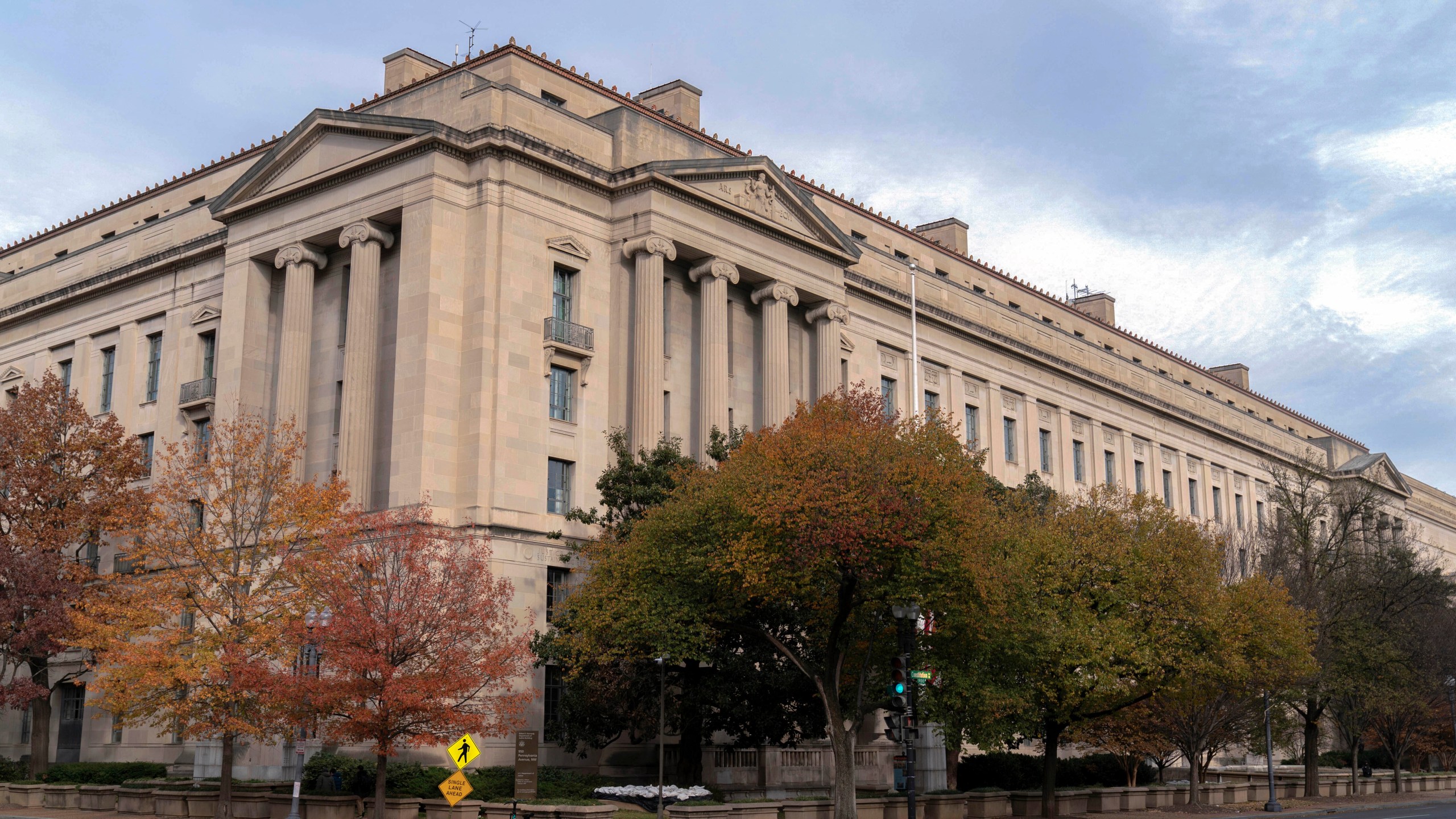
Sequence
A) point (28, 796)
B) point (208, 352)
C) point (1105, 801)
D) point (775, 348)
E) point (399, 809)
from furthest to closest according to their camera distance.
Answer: point (208, 352) < point (775, 348) < point (1105, 801) < point (28, 796) < point (399, 809)

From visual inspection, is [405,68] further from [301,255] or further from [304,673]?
[304,673]

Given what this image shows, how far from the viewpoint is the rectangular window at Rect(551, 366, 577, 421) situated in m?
48.6

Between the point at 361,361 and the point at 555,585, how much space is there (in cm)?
1028

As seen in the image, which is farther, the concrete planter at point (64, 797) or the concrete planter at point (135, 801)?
the concrete planter at point (64, 797)

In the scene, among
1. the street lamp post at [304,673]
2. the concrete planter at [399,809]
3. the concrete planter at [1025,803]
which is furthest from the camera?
the concrete planter at [1025,803]

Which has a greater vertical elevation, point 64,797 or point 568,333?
point 568,333

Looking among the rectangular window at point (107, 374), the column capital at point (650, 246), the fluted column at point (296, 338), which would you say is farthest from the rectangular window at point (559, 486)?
the rectangular window at point (107, 374)

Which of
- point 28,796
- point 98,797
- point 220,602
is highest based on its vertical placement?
point 220,602

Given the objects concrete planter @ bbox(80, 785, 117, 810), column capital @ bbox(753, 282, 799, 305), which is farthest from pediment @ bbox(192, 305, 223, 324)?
column capital @ bbox(753, 282, 799, 305)

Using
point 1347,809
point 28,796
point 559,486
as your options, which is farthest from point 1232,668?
point 28,796

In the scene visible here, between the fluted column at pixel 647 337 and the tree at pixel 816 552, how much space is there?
31.5 feet

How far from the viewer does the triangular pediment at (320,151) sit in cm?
4853

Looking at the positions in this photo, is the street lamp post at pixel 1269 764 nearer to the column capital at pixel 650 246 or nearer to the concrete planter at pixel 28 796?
the column capital at pixel 650 246

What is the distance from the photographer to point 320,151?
51.1 metres
